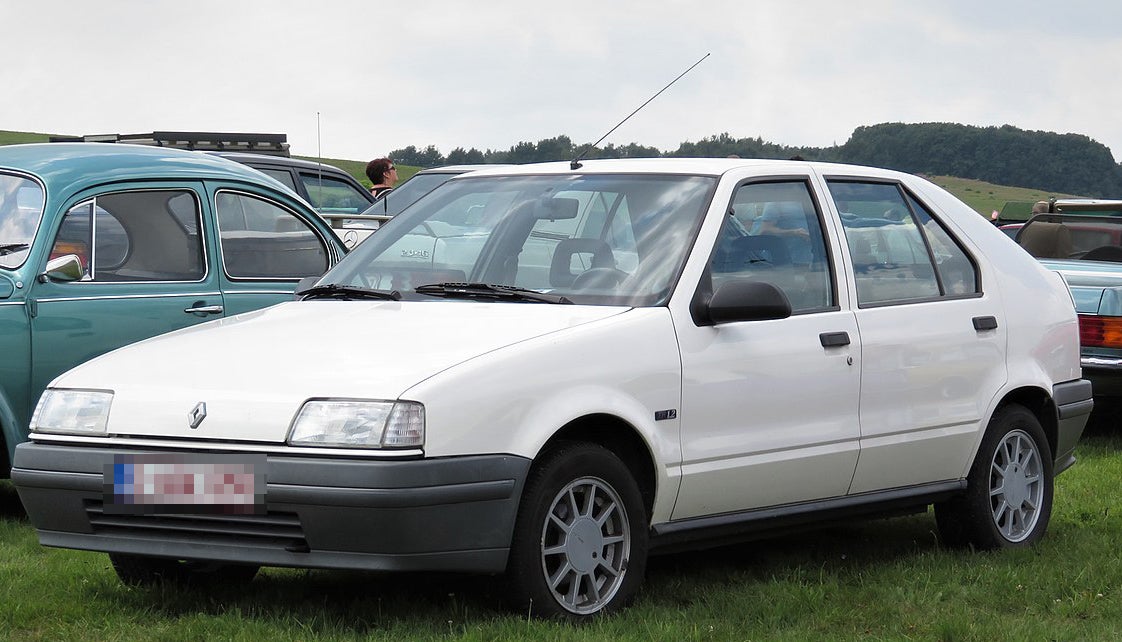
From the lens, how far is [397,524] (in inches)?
185

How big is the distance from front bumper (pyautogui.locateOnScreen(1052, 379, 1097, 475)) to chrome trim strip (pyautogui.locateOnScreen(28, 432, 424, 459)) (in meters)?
3.66

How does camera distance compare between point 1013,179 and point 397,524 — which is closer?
point 397,524

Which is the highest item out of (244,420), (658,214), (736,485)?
(658,214)

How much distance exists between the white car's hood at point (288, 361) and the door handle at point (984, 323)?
1.97m

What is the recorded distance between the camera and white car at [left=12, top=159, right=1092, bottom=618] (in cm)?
479

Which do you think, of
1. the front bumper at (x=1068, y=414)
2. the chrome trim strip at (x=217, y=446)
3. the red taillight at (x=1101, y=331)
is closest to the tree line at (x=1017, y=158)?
the red taillight at (x=1101, y=331)

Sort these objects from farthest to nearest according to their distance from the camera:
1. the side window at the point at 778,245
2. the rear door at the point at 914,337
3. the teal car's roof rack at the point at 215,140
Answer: the teal car's roof rack at the point at 215,140 → the rear door at the point at 914,337 → the side window at the point at 778,245

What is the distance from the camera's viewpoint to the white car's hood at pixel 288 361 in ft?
15.9

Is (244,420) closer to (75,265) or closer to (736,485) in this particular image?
(736,485)

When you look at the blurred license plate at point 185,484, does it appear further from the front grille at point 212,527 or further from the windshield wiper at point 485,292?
the windshield wiper at point 485,292

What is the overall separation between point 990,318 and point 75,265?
4040mm

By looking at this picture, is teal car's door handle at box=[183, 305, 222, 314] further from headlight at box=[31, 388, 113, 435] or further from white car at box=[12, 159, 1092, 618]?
headlight at box=[31, 388, 113, 435]

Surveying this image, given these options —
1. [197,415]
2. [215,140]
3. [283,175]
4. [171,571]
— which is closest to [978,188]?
[215,140]

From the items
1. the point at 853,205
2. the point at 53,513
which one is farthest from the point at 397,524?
the point at 853,205
